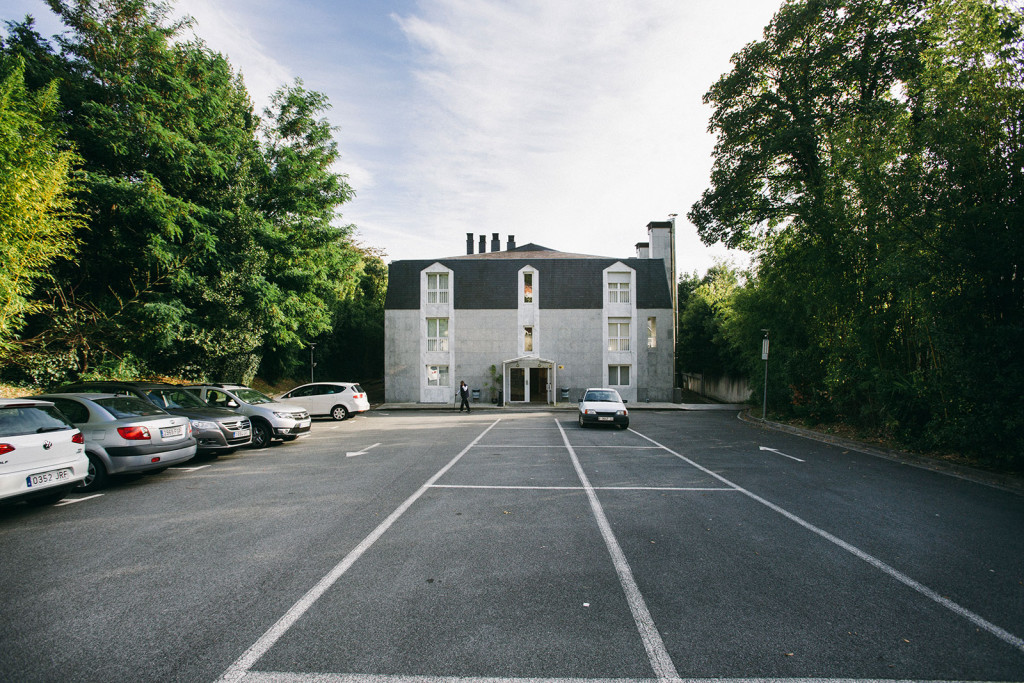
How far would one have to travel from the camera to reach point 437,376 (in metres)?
33.0

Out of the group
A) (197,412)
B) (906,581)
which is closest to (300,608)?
(906,581)

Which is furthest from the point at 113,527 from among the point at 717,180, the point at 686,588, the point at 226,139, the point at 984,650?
the point at 717,180

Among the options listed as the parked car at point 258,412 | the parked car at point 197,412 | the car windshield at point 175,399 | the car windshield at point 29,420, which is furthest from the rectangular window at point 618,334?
the car windshield at point 29,420

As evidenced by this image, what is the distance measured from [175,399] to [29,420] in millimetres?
5282

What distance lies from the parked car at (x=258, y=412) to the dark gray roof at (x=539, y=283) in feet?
65.5

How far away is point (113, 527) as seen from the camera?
229 inches

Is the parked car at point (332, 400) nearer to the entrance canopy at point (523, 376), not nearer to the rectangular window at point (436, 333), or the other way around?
the rectangular window at point (436, 333)

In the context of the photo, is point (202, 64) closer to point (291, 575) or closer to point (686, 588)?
point (291, 575)

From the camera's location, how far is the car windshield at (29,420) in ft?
19.9

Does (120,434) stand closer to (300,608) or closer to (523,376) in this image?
(300,608)

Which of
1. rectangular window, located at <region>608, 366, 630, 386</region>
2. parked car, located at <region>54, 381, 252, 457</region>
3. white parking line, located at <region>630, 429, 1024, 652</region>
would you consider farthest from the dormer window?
white parking line, located at <region>630, 429, 1024, 652</region>

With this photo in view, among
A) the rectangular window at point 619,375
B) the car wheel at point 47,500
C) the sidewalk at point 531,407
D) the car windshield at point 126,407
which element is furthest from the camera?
the rectangular window at point 619,375

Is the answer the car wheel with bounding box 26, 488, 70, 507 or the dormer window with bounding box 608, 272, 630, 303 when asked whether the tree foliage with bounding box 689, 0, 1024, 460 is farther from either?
the car wheel with bounding box 26, 488, 70, 507

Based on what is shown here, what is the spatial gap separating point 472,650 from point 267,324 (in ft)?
68.6
